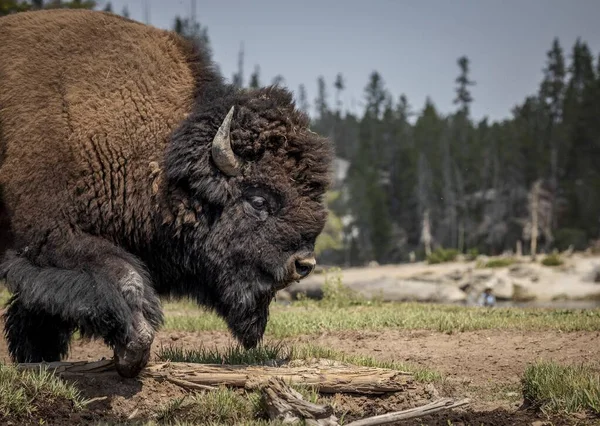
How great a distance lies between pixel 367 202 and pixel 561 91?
31.6m

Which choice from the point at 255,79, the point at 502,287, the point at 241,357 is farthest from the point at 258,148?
the point at 255,79

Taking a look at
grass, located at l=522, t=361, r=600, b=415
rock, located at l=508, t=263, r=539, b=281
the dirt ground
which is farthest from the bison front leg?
rock, located at l=508, t=263, r=539, b=281

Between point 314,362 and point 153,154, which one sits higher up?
point 153,154

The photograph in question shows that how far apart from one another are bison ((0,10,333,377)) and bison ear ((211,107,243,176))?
0.04 feet

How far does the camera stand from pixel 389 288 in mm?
30172

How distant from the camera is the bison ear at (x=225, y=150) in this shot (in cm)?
626

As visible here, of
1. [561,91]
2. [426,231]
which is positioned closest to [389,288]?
[426,231]

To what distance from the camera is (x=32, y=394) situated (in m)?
5.04

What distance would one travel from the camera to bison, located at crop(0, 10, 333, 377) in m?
5.84

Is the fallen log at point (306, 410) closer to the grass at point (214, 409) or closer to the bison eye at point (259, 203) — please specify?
the grass at point (214, 409)

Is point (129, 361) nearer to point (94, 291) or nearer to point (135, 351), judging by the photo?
point (135, 351)

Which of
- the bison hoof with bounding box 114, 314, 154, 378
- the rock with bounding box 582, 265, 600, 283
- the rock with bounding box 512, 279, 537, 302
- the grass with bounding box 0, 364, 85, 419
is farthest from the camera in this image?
the rock with bounding box 582, 265, 600, 283

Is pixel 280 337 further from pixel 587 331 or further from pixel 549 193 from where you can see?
pixel 549 193

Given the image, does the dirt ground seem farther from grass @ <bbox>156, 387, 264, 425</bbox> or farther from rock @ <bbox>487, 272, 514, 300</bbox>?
rock @ <bbox>487, 272, 514, 300</bbox>
